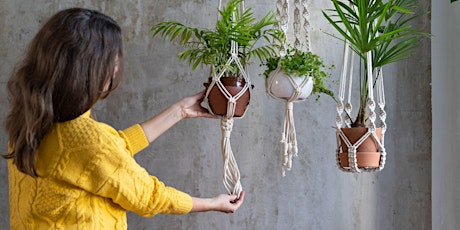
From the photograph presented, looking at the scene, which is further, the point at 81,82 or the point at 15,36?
the point at 15,36

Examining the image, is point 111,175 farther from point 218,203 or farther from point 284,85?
point 284,85

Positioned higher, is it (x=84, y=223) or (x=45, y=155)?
(x=45, y=155)

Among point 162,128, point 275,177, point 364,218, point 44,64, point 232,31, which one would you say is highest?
point 232,31

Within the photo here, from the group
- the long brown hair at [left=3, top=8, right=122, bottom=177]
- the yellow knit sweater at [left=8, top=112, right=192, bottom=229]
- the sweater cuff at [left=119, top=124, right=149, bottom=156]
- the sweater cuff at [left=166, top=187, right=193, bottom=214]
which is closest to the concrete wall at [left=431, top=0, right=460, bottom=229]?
the sweater cuff at [left=166, top=187, right=193, bottom=214]

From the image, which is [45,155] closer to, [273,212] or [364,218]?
[273,212]

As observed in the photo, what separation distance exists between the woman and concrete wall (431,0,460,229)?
5.09ft

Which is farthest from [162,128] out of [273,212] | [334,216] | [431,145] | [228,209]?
[431,145]

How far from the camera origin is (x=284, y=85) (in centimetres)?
238

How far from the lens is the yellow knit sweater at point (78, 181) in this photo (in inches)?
72.8

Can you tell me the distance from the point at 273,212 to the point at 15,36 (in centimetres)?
158

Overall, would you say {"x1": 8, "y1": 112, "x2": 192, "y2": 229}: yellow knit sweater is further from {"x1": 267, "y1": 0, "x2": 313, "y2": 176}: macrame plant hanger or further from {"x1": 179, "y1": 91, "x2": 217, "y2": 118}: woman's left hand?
{"x1": 267, "y1": 0, "x2": 313, "y2": 176}: macrame plant hanger

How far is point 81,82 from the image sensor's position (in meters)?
1.81

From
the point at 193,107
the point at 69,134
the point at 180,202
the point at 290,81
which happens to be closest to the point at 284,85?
the point at 290,81

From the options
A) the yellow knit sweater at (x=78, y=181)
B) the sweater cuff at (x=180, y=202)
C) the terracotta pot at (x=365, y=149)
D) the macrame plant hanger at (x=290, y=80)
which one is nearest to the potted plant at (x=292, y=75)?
the macrame plant hanger at (x=290, y=80)
